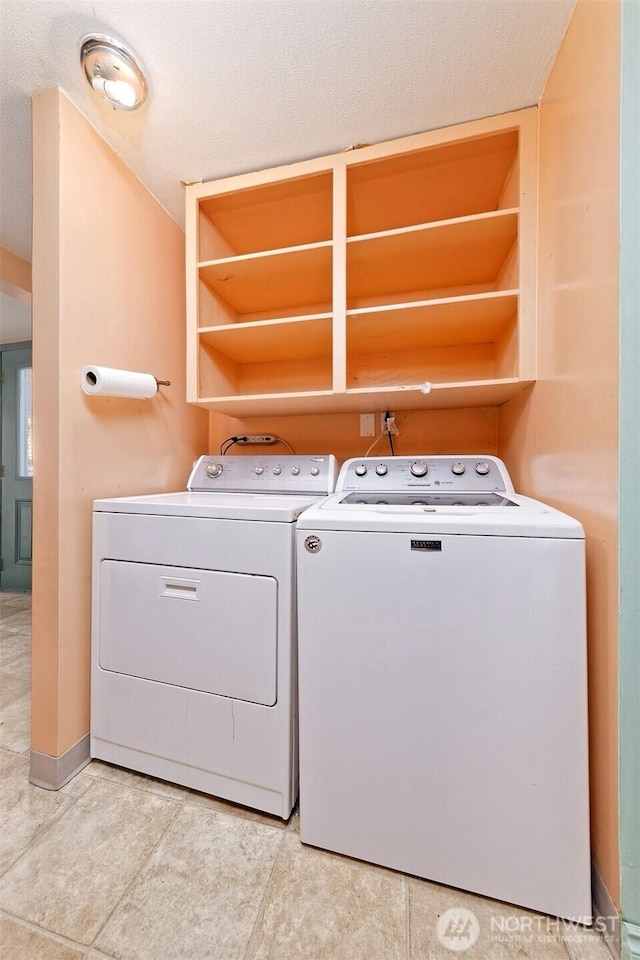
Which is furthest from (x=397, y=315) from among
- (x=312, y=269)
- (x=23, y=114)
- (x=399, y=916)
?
(x=399, y=916)

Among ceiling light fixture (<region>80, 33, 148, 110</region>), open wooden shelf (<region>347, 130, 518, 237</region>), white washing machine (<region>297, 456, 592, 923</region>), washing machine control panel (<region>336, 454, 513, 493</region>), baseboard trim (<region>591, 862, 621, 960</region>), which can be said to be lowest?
baseboard trim (<region>591, 862, 621, 960</region>)

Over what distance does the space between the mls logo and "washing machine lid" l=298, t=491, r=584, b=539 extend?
0.84 m

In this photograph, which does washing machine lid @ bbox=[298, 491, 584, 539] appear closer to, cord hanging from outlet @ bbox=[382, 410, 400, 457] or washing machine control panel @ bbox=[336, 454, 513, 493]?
washing machine control panel @ bbox=[336, 454, 513, 493]

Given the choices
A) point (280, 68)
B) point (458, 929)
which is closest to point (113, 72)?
point (280, 68)

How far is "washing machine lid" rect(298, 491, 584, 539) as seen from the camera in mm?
777

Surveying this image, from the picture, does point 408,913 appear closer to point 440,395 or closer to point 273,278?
point 440,395

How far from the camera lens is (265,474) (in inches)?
63.5

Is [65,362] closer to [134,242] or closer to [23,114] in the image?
[134,242]

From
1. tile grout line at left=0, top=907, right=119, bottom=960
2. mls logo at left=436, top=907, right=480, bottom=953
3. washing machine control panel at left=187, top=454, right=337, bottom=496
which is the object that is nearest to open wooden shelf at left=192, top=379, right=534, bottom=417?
washing machine control panel at left=187, top=454, right=337, bottom=496

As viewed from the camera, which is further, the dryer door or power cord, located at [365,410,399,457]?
power cord, located at [365,410,399,457]

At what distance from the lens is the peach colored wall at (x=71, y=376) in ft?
3.77

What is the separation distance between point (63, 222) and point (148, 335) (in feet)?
1.51

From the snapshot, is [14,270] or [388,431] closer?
[388,431]

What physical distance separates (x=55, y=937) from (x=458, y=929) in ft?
2.81
